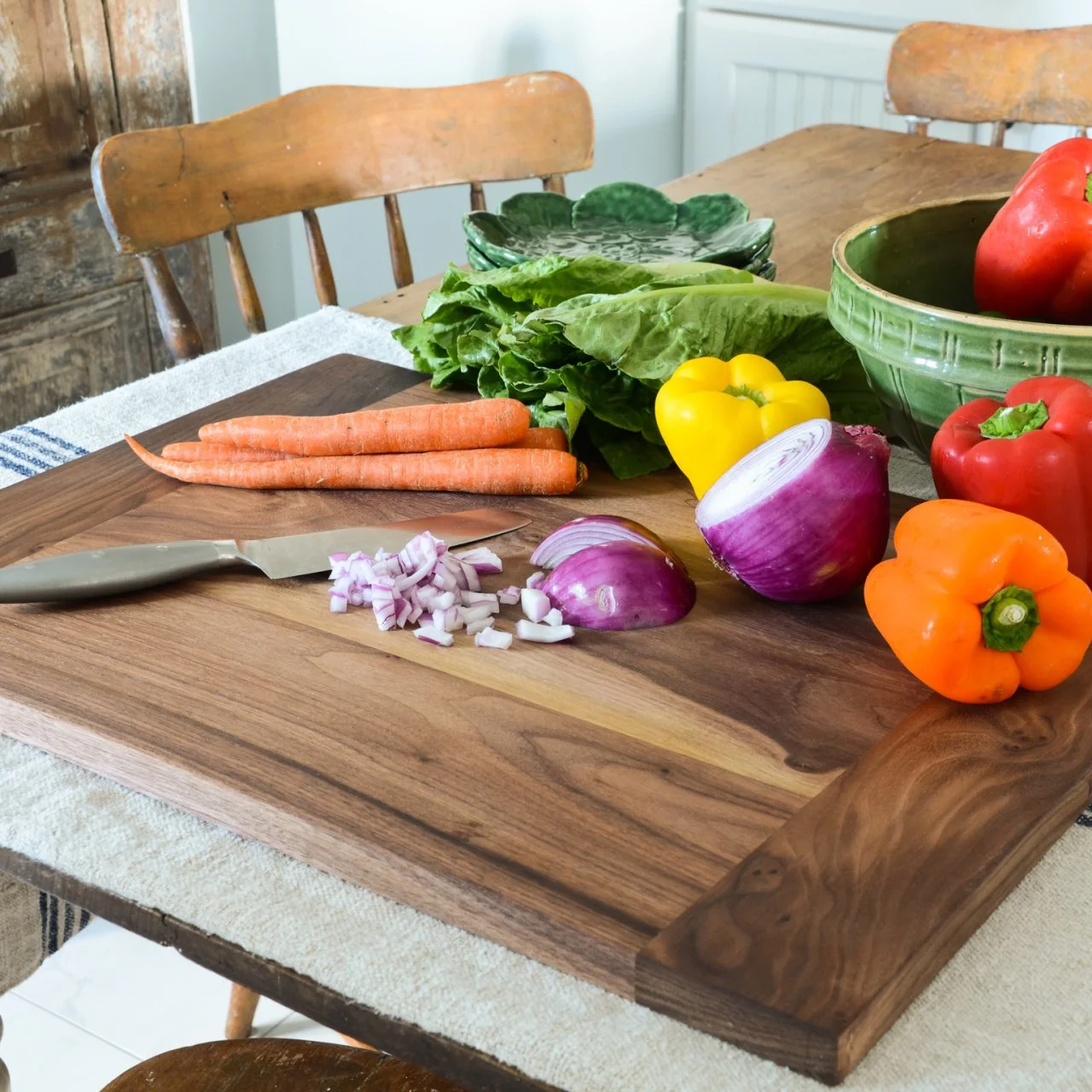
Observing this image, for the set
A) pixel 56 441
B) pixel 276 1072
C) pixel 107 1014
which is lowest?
pixel 107 1014

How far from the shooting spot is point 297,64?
3.48 metres

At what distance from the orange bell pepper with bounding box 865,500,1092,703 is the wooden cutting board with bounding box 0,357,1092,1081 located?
2 cm

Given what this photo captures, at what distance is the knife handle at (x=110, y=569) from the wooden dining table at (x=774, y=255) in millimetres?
93

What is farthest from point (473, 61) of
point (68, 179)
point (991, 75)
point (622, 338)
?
point (622, 338)

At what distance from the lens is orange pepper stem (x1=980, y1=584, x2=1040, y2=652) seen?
75cm

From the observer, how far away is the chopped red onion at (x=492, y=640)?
0.83m

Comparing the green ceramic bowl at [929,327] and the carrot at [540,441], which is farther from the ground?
the green ceramic bowl at [929,327]

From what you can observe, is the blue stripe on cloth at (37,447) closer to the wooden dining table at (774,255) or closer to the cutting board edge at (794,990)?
the wooden dining table at (774,255)

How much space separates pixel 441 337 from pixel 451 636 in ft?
1.43

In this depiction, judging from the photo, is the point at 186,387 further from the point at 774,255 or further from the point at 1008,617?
the point at 1008,617

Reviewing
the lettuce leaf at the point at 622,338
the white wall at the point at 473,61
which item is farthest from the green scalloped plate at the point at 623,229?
the white wall at the point at 473,61

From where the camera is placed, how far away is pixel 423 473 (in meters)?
1.04

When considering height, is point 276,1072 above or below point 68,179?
below

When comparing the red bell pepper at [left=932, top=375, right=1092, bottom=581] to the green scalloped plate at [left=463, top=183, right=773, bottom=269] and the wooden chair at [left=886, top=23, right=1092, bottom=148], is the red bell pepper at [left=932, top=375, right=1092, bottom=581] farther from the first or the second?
the wooden chair at [left=886, top=23, right=1092, bottom=148]
